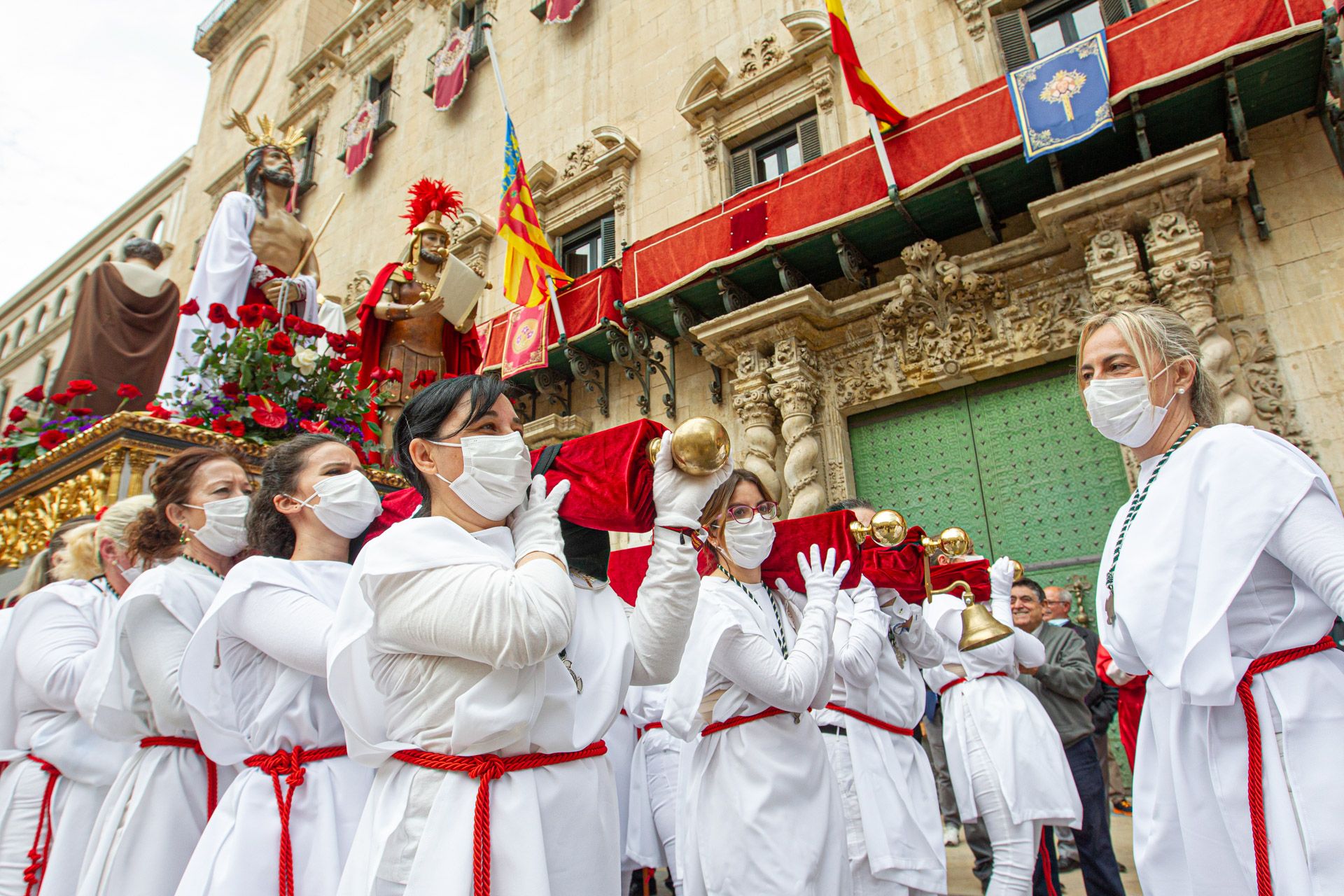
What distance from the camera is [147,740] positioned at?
227cm

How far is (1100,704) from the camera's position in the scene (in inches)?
200

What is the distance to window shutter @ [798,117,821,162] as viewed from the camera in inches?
394

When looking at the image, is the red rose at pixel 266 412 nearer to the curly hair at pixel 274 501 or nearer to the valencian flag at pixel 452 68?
the curly hair at pixel 274 501

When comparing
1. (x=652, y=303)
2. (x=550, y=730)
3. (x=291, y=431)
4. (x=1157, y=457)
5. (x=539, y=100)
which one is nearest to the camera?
(x=550, y=730)

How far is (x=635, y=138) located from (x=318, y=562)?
433 inches

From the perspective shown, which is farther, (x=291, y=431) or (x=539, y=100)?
(x=539, y=100)

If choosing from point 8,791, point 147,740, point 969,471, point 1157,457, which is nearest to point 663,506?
point 1157,457

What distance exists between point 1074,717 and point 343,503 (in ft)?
14.2

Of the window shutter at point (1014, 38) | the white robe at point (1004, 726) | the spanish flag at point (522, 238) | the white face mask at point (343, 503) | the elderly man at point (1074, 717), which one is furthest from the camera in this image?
the spanish flag at point (522, 238)

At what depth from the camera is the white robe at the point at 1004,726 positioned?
3619mm

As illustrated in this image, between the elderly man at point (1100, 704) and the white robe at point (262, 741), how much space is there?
426 cm

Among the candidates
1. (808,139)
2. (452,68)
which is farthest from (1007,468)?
(452,68)

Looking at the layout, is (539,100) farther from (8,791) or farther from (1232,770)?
(1232,770)

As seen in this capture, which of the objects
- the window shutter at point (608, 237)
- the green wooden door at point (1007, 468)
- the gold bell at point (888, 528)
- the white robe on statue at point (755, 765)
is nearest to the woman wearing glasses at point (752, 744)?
the white robe on statue at point (755, 765)
